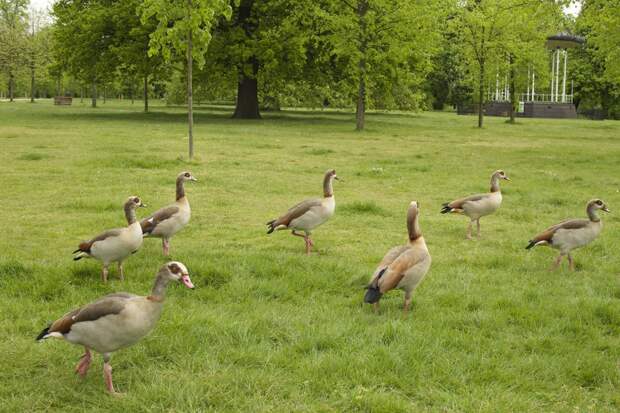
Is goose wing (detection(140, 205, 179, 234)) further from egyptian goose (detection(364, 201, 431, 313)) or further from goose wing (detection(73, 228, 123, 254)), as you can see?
egyptian goose (detection(364, 201, 431, 313))

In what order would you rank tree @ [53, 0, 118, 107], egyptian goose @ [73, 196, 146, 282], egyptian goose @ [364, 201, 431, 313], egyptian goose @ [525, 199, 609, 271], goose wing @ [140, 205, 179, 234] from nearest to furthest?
egyptian goose @ [364, 201, 431, 313], egyptian goose @ [73, 196, 146, 282], egyptian goose @ [525, 199, 609, 271], goose wing @ [140, 205, 179, 234], tree @ [53, 0, 118, 107]

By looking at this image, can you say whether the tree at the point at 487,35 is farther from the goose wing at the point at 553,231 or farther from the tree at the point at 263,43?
the goose wing at the point at 553,231

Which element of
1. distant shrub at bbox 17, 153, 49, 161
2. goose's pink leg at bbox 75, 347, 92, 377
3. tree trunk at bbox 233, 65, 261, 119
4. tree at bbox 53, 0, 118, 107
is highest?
tree at bbox 53, 0, 118, 107

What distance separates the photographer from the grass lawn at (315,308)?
6.14 metres

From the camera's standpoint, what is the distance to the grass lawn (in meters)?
6.14

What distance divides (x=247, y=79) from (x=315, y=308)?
44.2 metres

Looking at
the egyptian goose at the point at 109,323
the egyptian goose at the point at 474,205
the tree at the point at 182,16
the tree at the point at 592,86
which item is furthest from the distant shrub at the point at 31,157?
the tree at the point at 592,86

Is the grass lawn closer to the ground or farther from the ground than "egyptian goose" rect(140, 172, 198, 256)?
closer to the ground

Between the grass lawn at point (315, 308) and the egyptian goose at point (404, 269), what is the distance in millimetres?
382

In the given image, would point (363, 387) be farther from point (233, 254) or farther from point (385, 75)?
point (385, 75)

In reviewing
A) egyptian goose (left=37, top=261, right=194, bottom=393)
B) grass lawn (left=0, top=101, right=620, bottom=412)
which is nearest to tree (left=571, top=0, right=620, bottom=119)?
grass lawn (left=0, top=101, right=620, bottom=412)

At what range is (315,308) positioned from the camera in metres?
8.29

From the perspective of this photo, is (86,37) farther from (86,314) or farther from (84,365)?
(86,314)

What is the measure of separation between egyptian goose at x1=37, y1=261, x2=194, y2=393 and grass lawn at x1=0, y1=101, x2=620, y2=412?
48cm
